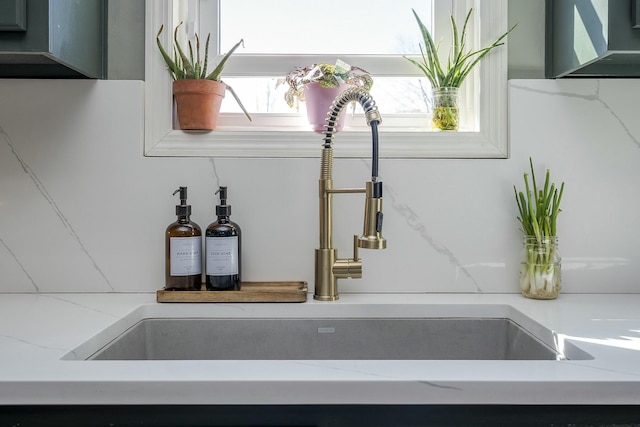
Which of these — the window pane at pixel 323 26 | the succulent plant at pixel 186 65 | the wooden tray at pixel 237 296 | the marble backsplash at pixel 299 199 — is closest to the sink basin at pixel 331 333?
the wooden tray at pixel 237 296

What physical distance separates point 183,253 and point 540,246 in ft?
2.73

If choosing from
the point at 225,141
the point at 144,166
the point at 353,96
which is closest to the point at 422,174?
the point at 353,96

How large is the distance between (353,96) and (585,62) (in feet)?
1.70

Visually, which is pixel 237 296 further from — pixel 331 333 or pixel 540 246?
pixel 540 246

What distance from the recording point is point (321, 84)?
1458 mm

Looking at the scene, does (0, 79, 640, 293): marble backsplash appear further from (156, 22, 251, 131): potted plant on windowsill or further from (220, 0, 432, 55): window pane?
(220, 0, 432, 55): window pane

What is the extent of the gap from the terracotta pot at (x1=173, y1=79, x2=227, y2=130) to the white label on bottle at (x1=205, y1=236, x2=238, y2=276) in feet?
1.05

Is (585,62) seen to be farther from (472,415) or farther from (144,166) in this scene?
(144,166)

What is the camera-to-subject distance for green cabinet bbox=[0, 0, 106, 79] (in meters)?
1.09

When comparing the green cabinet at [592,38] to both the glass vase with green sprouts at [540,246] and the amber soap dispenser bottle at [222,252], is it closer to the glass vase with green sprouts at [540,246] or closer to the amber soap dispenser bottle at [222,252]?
the glass vase with green sprouts at [540,246]

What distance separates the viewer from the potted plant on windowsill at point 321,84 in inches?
57.3

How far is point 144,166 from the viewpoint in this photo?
55.7 inches

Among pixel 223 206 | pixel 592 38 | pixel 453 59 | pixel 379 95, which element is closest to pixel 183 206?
pixel 223 206

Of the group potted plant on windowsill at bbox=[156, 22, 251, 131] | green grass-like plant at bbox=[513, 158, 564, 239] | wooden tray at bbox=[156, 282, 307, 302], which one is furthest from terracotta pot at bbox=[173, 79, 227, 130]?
green grass-like plant at bbox=[513, 158, 564, 239]
